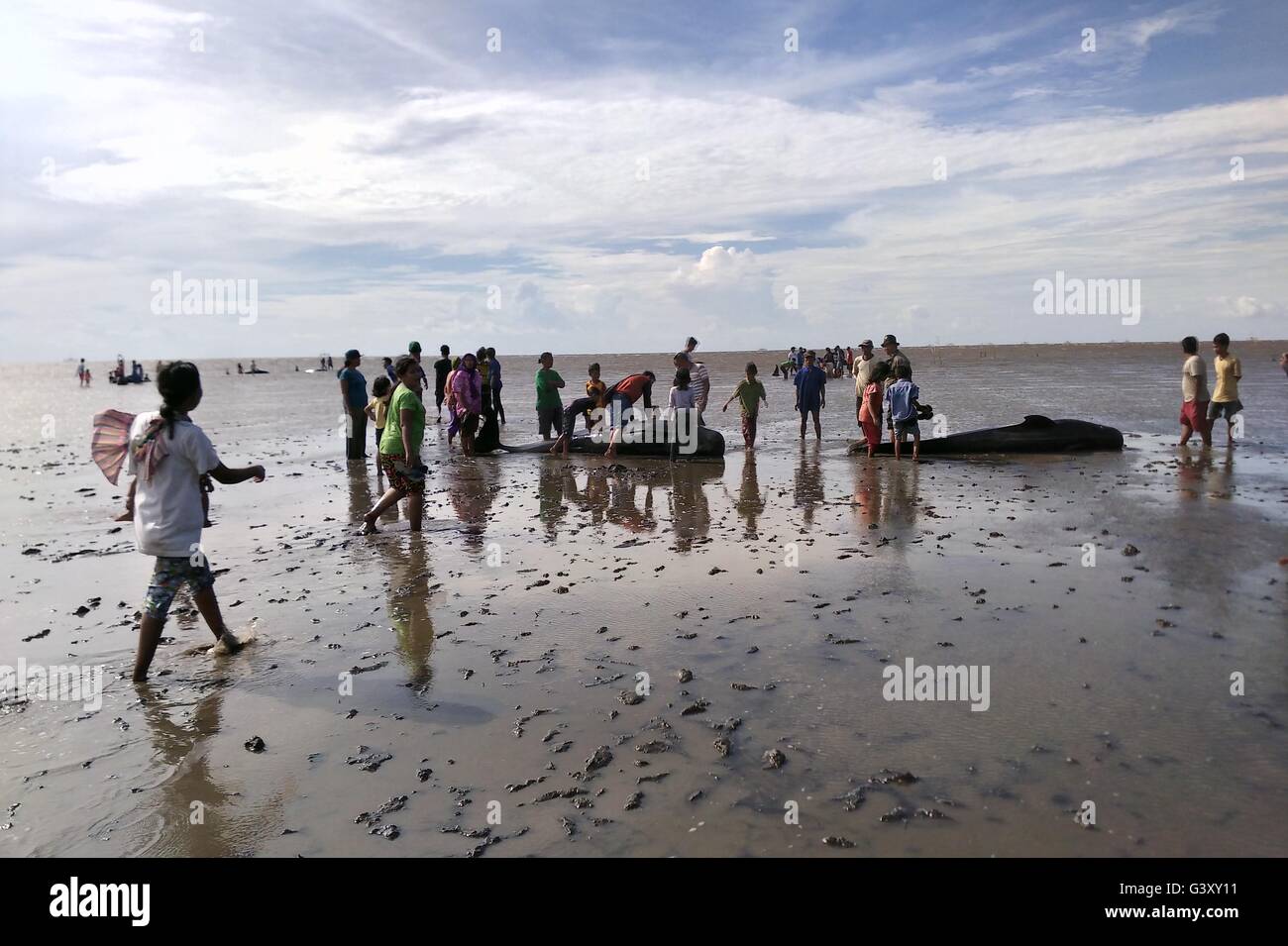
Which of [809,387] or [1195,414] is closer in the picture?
[1195,414]

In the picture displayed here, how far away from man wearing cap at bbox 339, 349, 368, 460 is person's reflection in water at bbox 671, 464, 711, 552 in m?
5.70

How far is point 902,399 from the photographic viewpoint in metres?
14.0

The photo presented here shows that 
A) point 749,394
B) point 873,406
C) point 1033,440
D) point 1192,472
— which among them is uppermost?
point 749,394

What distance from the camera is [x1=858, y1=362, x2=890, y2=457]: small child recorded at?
14281 mm

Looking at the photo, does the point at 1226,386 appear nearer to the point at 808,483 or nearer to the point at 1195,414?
the point at 1195,414

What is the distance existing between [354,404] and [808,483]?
325 inches

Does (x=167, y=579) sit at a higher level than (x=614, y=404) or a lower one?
lower

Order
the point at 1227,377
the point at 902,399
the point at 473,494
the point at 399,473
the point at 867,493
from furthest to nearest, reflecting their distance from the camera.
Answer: the point at 902,399
the point at 1227,377
the point at 473,494
the point at 867,493
the point at 399,473

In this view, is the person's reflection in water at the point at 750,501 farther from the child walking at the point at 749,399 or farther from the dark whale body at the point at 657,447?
the child walking at the point at 749,399

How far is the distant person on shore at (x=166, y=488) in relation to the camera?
527 centimetres

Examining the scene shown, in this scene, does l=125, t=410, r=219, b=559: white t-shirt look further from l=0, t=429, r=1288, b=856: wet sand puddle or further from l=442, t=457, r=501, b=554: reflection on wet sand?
l=442, t=457, r=501, b=554: reflection on wet sand

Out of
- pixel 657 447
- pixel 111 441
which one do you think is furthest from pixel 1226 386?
pixel 111 441

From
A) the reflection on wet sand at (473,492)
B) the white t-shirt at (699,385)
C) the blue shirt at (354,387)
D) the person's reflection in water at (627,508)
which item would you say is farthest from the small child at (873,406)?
the blue shirt at (354,387)

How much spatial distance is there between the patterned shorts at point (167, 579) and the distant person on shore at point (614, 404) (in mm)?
9532
